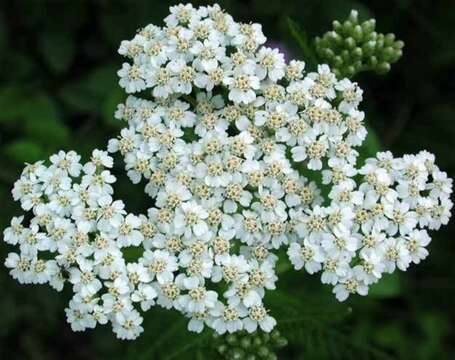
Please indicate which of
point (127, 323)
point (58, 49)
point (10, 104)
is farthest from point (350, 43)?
point (10, 104)

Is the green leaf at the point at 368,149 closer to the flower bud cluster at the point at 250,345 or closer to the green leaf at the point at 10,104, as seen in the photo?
the flower bud cluster at the point at 250,345

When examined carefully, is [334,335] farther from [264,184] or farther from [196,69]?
[196,69]

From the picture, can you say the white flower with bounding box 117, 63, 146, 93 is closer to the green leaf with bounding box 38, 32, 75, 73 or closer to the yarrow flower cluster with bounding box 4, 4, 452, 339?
the yarrow flower cluster with bounding box 4, 4, 452, 339

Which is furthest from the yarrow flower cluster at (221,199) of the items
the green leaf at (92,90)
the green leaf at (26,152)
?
the green leaf at (92,90)

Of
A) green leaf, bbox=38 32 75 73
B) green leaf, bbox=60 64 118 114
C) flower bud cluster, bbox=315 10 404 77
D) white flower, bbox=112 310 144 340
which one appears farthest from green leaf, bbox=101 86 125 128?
white flower, bbox=112 310 144 340

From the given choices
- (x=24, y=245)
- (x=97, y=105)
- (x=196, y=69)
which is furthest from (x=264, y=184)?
(x=97, y=105)
